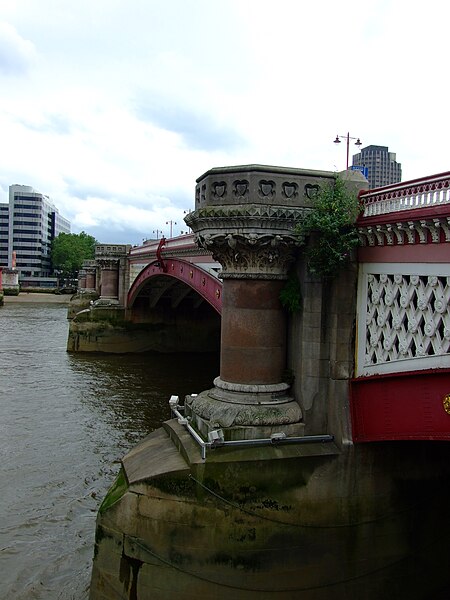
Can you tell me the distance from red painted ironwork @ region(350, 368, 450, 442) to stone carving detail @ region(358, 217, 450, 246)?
5.32 feet

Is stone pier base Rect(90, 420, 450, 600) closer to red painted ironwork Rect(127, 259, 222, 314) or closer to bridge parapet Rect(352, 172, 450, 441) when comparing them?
bridge parapet Rect(352, 172, 450, 441)

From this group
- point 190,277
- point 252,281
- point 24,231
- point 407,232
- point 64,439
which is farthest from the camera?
point 24,231

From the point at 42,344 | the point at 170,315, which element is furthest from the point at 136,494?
the point at 42,344

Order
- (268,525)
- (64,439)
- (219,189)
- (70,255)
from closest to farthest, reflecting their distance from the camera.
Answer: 1. (268,525)
2. (219,189)
3. (64,439)
4. (70,255)

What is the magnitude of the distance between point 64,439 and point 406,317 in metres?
12.3

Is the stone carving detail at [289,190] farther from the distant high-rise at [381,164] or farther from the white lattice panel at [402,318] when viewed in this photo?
the distant high-rise at [381,164]

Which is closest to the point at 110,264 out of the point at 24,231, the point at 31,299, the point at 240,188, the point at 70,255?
the point at 240,188

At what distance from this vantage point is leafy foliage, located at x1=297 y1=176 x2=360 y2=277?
27.5 feet

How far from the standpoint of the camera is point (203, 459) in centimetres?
803

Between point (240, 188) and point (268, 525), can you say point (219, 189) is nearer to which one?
point (240, 188)

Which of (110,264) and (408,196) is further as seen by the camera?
(110,264)

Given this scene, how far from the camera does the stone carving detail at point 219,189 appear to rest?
890 cm

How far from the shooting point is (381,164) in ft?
57.7

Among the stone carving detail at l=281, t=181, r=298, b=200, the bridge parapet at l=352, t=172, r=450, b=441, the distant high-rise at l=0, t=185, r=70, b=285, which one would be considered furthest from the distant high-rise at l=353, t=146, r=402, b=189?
the distant high-rise at l=0, t=185, r=70, b=285
